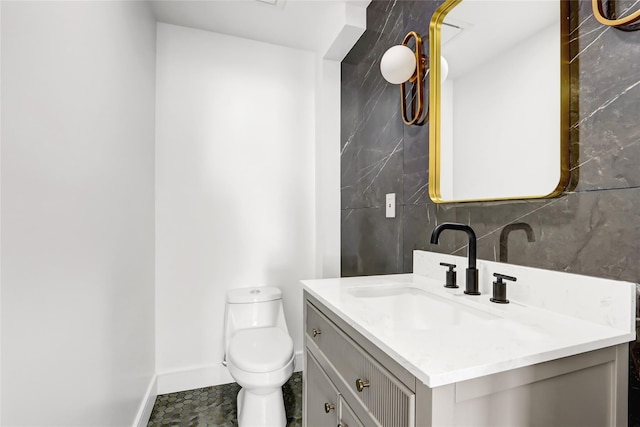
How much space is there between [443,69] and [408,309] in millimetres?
936

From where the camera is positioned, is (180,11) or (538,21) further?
(180,11)

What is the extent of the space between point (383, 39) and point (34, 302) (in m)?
1.79

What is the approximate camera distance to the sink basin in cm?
83

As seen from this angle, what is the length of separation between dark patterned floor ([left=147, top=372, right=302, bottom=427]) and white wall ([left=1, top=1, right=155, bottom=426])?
332 millimetres

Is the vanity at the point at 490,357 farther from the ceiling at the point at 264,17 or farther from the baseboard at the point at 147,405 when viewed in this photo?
the ceiling at the point at 264,17

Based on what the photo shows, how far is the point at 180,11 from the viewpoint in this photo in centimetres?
186

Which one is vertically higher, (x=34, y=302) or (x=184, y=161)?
(x=184, y=161)

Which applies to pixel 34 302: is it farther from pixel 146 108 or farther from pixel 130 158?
pixel 146 108

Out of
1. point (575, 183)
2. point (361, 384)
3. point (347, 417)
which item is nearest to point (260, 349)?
point (347, 417)

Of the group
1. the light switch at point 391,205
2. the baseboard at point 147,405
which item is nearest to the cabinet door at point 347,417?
the light switch at point 391,205

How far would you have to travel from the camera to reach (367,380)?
741mm

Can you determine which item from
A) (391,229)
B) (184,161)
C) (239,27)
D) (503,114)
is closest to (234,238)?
(184,161)

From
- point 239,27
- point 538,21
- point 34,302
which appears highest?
point 239,27

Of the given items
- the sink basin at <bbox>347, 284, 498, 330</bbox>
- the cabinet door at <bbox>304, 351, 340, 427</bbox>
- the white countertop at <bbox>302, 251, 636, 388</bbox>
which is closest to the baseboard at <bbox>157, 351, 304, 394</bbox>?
the cabinet door at <bbox>304, 351, 340, 427</bbox>
